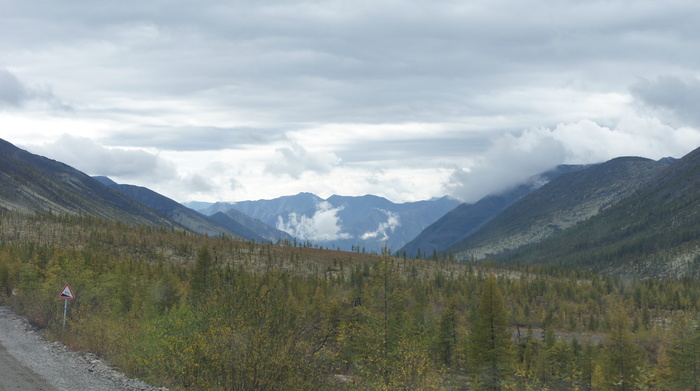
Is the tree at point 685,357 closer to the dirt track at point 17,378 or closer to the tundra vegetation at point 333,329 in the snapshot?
the tundra vegetation at point 333,329

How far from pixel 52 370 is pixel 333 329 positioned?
15.9 meters

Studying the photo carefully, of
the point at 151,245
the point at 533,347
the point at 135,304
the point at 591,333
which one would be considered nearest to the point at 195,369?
the point at 135,304

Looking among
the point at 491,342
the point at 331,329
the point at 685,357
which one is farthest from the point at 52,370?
the point at 685,357

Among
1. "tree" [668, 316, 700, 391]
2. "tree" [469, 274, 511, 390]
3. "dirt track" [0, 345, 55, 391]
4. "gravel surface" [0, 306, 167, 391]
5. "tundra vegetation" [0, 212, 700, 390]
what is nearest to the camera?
"tundra vegetation" [0, 212, 700, 390]

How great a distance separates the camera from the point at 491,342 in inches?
2346

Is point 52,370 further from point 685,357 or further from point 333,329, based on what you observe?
point 685,357

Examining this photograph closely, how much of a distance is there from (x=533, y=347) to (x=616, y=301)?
10035 centimetres

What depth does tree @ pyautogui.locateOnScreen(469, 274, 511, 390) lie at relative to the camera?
5891cm

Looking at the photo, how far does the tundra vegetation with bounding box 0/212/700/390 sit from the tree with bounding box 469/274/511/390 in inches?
6.0

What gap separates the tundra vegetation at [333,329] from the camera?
17609 mm

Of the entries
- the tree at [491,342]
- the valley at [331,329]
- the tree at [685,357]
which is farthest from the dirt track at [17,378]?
the tree at [685,357]

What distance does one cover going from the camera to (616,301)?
17338 centimetres

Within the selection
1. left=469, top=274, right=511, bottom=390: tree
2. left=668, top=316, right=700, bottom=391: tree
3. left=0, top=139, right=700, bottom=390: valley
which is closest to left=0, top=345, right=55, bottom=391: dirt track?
left=0, top=139, right=700, bottom=390: valley

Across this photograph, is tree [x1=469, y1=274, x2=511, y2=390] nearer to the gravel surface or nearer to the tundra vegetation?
the tundra vegetation
